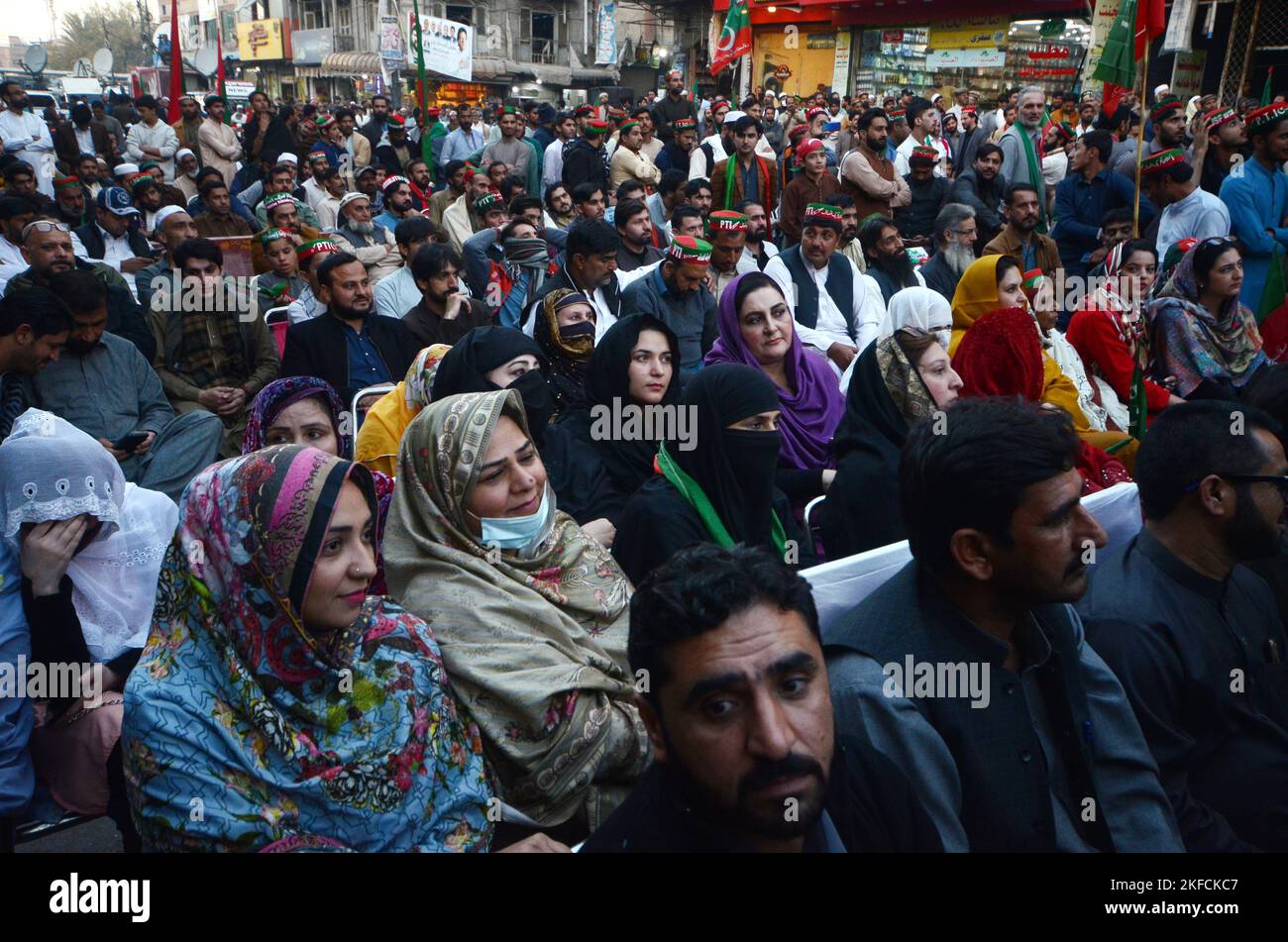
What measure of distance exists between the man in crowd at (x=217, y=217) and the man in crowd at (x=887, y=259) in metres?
5.58

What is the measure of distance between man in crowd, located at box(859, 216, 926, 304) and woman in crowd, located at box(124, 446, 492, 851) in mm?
5332

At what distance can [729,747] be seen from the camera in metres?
1.47

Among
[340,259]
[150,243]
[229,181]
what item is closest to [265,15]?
[229,181]

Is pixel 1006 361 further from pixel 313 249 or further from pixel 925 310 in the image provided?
pixel 313 249

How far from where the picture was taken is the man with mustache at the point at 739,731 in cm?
145

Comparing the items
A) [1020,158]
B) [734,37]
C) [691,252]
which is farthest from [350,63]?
[691,252]

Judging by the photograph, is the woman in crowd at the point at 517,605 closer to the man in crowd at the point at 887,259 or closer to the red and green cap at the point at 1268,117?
the man in crowd at the point at 887,259

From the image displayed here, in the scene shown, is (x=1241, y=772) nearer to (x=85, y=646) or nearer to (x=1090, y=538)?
(x=1090, y=538)

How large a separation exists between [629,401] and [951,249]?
3.81m

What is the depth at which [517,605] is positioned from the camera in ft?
7.86

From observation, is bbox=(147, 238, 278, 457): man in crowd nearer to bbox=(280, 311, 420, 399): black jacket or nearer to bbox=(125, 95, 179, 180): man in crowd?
bbox=(280, 311, 420, 399): black jacket

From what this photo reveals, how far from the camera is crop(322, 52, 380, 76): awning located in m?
39.2

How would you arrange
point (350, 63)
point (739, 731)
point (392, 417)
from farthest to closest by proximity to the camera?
Result: point (350, 63), point (392, 417), point (739, 731)

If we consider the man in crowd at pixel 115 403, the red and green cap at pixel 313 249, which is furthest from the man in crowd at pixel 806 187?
the man in crowd at pixel 115 403
